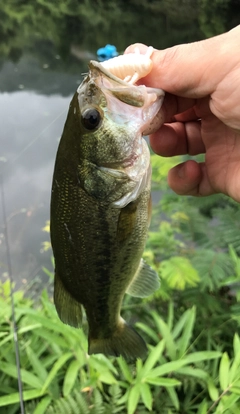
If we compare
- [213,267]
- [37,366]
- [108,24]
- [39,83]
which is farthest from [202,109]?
[108,24]

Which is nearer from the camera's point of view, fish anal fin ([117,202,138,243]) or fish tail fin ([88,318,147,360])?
fish anal fin ([117,202,138,243])

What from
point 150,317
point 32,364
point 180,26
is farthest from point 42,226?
point 180,26

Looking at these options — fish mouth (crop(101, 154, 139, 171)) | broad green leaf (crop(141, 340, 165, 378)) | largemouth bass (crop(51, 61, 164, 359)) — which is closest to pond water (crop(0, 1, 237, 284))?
broad green leaf (crop(141, 340, 165, 378))

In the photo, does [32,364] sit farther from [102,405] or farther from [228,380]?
[228,380]

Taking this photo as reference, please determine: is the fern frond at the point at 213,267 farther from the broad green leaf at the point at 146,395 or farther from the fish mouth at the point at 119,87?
the fish mouth at the point at 119,87

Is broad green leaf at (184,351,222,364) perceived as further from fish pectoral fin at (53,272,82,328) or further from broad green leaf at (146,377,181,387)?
fish pectoral fin at (53,272,82,328)

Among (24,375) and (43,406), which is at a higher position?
(24,375)

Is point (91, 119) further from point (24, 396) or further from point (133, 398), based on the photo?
point (24, 396)
